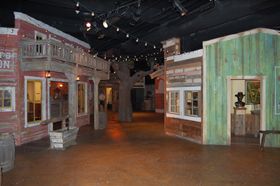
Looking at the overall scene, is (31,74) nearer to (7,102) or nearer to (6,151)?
(7,102)

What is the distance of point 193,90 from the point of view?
11.2 metres

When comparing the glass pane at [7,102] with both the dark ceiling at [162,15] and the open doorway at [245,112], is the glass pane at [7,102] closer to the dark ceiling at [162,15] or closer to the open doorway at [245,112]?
the dark ceiling at [162,15]

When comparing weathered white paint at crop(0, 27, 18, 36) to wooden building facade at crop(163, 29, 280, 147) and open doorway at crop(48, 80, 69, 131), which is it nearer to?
open doorway at crop(48, 80, 69, 131)

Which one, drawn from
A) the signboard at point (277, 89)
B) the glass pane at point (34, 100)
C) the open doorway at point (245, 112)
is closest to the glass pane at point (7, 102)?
the glass pane at point (34, 100)

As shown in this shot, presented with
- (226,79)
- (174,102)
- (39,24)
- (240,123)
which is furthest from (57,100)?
(240,123)

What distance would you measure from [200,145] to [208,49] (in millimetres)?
3446

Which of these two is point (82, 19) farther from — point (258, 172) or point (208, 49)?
point (258, 172)

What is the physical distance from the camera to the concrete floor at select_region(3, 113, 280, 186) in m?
6.24

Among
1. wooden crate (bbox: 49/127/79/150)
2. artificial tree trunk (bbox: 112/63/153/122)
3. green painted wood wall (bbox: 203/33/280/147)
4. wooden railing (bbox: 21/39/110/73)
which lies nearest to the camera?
wooden crate (bbox: 49/127/79/150)

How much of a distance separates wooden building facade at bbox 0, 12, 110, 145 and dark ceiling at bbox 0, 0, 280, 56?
0.85 m

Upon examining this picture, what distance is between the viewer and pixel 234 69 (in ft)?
33.2

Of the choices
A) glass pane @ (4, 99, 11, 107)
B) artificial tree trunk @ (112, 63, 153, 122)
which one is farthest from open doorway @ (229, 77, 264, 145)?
glass pane @ (4, 99, 11, 107)

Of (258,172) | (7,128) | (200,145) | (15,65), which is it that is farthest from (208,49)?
(7,128)

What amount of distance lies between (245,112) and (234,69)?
3007 mm
